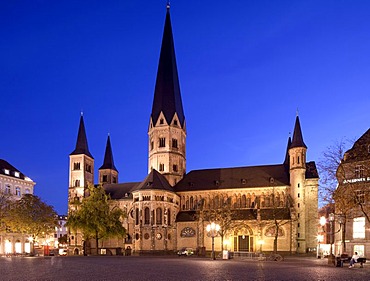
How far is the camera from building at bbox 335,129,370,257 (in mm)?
46688

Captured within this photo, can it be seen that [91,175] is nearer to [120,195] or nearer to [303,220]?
[120,195]

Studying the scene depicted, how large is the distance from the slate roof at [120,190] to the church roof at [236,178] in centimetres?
1289

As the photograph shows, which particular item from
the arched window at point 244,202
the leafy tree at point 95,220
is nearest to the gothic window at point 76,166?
the leafy tree at point 95,220

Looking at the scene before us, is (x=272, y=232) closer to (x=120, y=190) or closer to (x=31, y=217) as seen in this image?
(x=120, y=190)

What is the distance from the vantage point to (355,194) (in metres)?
45.8

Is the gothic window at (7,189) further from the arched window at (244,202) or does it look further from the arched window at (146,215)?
the arched window at (244,202)

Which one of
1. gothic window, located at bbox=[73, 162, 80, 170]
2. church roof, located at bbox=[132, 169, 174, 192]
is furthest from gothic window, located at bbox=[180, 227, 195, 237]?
gothic window, located at bbox=[73, 162, 80, 170]

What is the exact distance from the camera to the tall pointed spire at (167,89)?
117250 millimetres

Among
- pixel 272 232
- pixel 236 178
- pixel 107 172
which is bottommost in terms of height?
pixel 272 232

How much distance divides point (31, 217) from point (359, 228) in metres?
57.8

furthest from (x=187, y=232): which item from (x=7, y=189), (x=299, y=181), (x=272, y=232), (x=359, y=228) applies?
(x=359, y=228)

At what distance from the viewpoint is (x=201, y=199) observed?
109500 mm

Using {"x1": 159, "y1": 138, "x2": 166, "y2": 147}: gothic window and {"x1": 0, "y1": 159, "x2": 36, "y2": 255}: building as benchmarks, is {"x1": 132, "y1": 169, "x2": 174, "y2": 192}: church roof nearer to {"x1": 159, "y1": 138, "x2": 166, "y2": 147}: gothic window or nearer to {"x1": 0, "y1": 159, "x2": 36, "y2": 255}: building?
{"x1": 159, "y1": 138, "x2": 166, "y2": 147}: gothic window

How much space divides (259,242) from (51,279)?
76590mm
